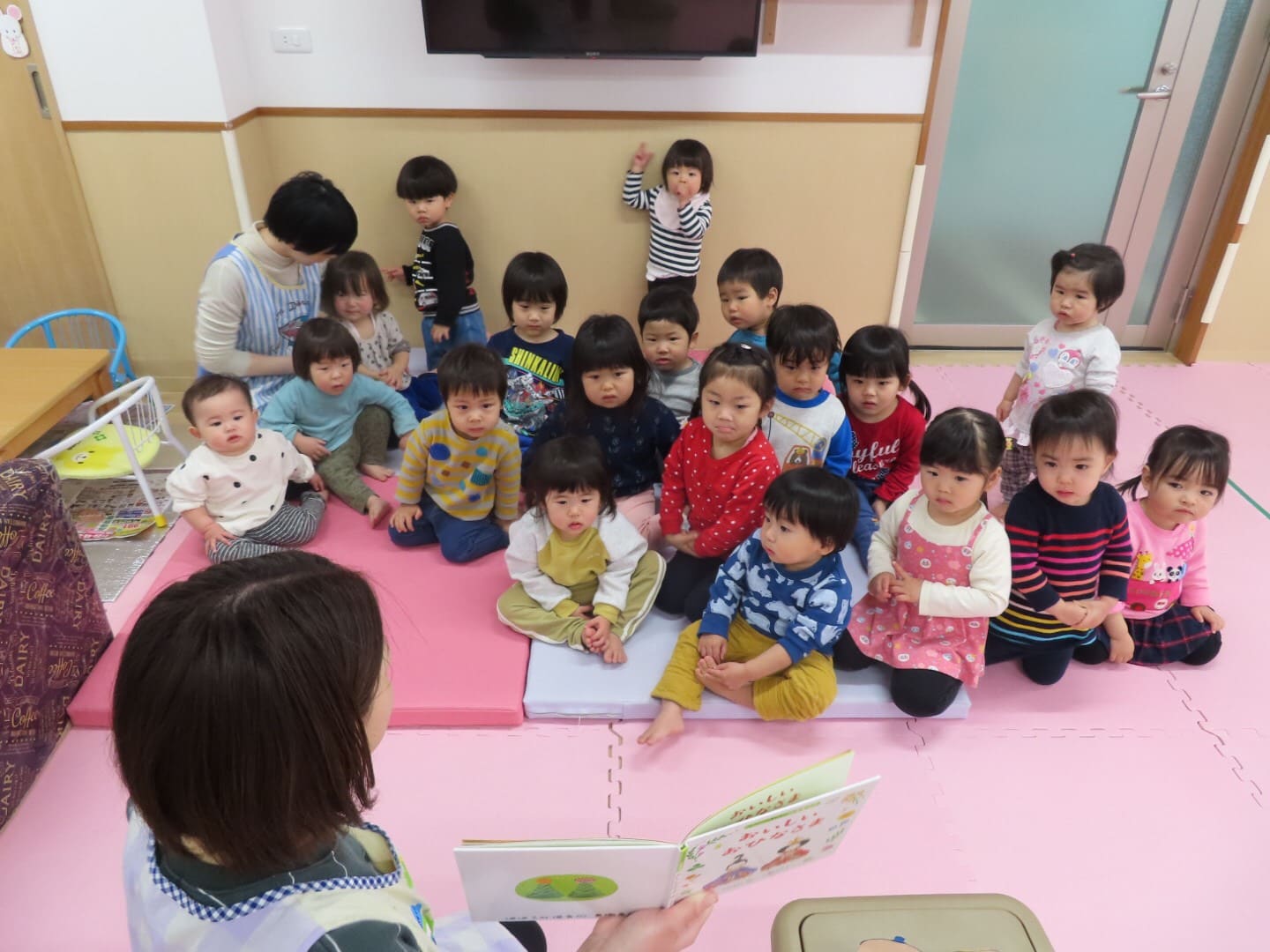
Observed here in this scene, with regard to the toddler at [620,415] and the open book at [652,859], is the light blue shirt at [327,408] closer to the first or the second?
the toddler at [620,415]

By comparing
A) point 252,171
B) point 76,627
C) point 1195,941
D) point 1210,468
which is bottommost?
point 1195,941

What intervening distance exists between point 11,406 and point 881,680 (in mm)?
2396

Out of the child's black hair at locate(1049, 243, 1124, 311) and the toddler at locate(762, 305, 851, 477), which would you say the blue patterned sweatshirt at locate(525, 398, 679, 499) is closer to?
the toddler at locate(762, 305, 851, 477)

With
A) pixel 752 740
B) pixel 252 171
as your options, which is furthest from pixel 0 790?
pixel 252 171

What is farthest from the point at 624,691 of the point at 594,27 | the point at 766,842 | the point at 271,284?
the point at 594,27

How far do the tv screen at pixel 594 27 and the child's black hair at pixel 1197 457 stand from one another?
2122 mm

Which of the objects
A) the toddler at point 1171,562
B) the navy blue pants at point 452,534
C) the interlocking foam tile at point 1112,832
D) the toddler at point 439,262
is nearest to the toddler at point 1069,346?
the toddler at point 1171,562

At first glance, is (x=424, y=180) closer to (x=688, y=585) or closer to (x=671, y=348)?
(x=671, y=348)

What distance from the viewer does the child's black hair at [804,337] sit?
2.36 m

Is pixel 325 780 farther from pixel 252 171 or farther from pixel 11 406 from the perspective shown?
pixel 252 171

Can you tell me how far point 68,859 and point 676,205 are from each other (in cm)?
288

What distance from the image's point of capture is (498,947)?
124cm

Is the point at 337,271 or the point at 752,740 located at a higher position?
the point at 337,271

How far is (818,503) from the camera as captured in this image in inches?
70.1
